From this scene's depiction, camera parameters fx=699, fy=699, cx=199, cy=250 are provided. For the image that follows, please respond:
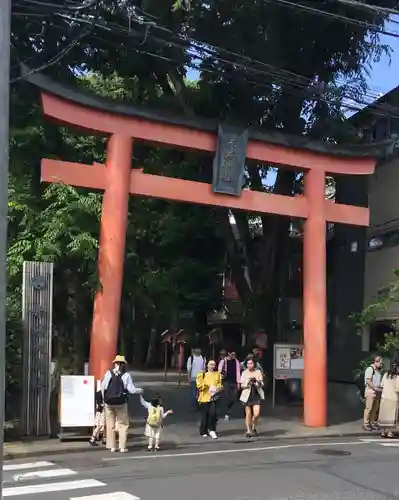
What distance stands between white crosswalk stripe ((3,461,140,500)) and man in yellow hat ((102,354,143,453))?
153 centimetres

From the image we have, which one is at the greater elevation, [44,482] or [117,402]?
[117,402]

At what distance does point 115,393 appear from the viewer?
12.1 metres

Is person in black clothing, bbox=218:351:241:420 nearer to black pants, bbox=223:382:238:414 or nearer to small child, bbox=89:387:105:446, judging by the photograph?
black pants, bbox=223:382:238:414

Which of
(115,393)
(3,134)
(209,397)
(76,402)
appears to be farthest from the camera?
(209,397)

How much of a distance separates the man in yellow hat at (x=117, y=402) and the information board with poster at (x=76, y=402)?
87cm

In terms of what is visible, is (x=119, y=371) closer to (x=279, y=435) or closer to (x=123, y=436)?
(x=123, y=436)

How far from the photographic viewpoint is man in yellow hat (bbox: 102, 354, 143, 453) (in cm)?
1215

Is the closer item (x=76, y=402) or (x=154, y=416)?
(x=154, y=416)

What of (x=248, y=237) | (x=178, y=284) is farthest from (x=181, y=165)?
(x=178, y=284)

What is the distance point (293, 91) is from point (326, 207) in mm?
3856

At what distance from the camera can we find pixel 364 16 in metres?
17.3

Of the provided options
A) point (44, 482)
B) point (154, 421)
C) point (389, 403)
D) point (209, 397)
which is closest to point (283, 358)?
point (389, 403)

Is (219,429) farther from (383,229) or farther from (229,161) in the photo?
(383,229)

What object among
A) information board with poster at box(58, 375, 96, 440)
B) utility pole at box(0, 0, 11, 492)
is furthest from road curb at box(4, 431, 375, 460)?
utility pole at box(0, 0, 11, 492)
